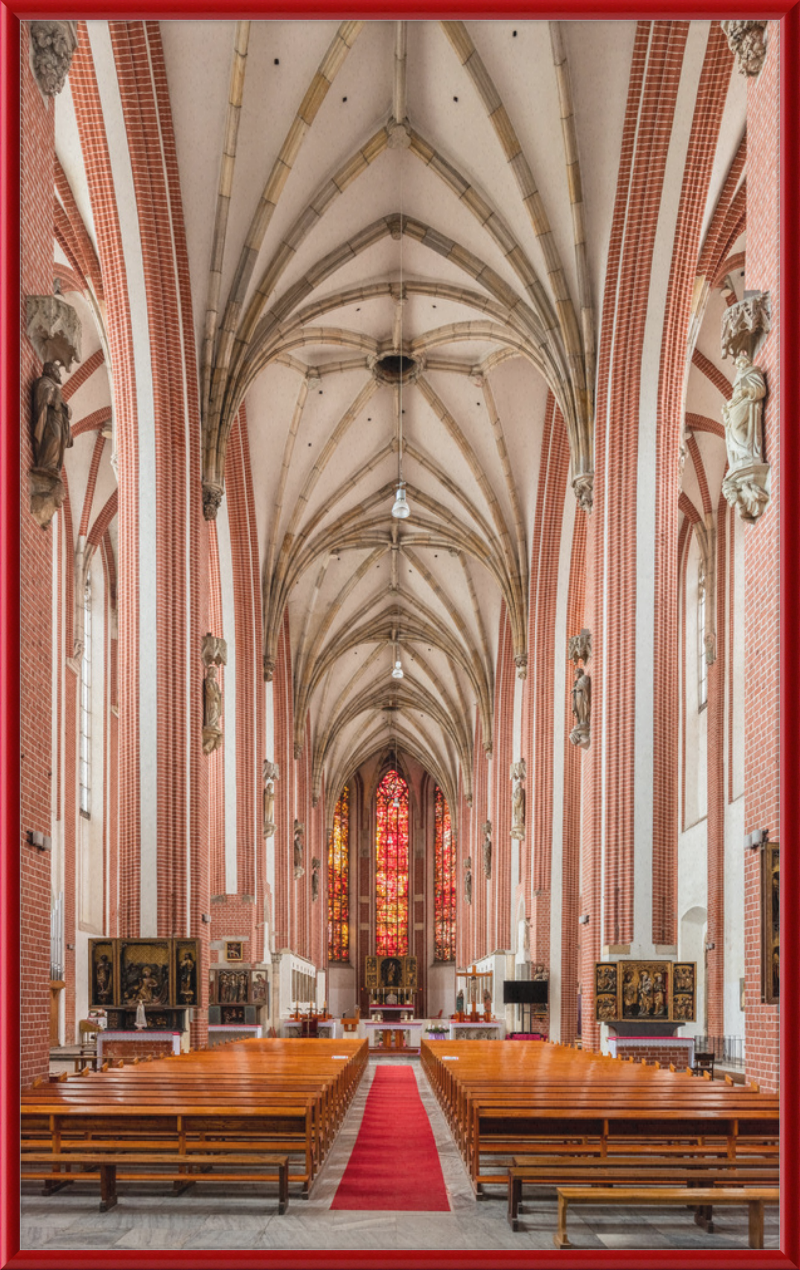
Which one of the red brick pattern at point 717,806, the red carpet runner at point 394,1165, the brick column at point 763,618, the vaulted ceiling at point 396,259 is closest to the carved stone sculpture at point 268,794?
the vaulted ceiling at point 396,259

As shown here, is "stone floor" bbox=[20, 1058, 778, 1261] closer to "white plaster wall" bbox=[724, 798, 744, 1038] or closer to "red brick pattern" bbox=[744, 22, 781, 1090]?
"red brick pattern" bbox=[744, 22, 781, 1090]

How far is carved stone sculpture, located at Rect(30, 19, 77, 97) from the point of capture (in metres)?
9.02

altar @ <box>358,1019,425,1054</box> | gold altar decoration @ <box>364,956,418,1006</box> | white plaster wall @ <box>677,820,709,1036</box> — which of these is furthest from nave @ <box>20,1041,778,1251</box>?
gold altar decoration @ <box>364,956,418,1006</box>

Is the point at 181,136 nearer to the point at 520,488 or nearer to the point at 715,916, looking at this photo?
the point at 520,488

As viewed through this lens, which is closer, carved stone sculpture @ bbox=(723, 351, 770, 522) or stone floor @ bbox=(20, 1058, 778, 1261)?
stone floor @ bbox=(20, 1058, 778, 1261)

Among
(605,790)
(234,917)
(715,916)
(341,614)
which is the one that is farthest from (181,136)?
(341,614)

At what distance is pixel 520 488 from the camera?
27047 mm

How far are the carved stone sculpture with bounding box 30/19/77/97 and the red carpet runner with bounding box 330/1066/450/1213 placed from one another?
25.7 ft

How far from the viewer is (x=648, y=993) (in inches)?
624

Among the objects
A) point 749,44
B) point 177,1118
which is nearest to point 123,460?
point 749,44

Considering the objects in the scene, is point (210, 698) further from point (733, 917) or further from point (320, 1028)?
point (320, 1028)

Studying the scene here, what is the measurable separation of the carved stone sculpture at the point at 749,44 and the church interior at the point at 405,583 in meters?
0.05

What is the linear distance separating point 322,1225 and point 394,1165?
3.21 metres

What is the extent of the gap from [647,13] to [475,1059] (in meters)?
12.5
